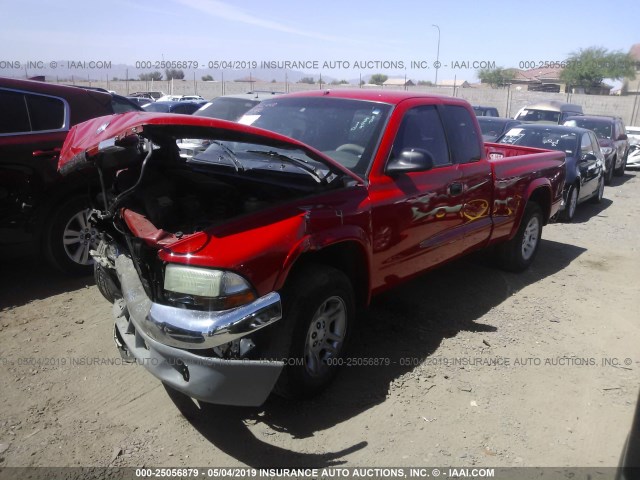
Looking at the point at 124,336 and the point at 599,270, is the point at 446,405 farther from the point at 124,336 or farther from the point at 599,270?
the point at 599,270

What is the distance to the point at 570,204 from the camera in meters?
8.81

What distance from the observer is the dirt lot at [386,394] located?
2902 millimetres

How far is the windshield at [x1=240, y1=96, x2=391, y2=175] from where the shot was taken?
3.74 metres

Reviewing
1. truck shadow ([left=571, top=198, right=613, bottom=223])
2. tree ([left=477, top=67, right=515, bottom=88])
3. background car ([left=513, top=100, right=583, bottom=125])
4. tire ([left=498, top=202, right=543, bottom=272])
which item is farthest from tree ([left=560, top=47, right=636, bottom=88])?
tire ([left=498, top=202, right=543, bottom=272])

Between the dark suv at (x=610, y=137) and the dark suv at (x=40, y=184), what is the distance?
1230 centimetres

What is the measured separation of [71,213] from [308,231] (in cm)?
305

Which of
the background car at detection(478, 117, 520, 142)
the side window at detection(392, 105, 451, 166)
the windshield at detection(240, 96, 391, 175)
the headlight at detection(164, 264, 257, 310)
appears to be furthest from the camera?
the background car at detection(478, 117, 520, 142)

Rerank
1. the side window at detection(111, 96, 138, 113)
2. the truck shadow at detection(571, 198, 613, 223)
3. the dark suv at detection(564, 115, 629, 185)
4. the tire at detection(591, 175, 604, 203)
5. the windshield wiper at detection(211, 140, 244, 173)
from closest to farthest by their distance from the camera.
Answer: the windshield wiper at detection(211, 140, 244, 173)
the side window at detection(111, 96, 138, 113)
the truck shadow at detection(571, 198, 613, 223)
the tire at detection(591, 175, 604, 203)
the dark suv at detection(564, 115, 629, 185)

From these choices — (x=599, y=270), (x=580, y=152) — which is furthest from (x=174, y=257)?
(x=580, y=152)

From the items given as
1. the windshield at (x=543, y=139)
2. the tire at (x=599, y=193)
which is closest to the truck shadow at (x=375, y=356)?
the windshield at (x=543, y=139)

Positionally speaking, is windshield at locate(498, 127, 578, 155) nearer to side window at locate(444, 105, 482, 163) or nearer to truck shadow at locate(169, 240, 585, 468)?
truck shadow at locate(169, 240, 585, 468)

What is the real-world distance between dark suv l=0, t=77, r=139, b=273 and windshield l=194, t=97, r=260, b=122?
4.50 m

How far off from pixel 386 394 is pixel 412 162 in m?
1.58

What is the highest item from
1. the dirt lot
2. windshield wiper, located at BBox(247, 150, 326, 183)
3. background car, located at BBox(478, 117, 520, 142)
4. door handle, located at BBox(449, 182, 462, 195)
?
background car, located at BBox(478, 117, 520, 142)
